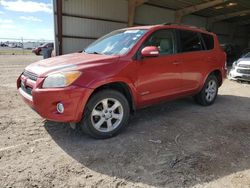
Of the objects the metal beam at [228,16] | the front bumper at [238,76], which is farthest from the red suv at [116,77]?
the metal beam at [228,16]

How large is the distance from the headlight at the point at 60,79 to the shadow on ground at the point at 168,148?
920mm

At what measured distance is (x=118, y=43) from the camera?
4.61 metres

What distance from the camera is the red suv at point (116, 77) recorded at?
3.58m

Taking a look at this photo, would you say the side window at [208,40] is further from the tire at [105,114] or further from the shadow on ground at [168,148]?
the tire at [105,114]

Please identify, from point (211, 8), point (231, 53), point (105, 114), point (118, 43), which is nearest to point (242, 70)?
point (118, 43)

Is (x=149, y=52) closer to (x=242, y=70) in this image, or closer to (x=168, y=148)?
(x=168, y=148)

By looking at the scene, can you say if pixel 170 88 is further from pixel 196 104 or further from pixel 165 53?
pixel 196 104

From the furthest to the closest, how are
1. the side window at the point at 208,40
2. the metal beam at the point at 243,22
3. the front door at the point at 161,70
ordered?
1. the metal beam at the point at 243,22
2. the side window at the point at 208,40
3. the front door at the point at 161,70

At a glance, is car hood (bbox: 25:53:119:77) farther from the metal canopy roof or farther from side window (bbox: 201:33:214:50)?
the metal canopy roof

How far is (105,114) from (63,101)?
29.1 inches

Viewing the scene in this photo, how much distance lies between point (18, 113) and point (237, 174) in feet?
13.8

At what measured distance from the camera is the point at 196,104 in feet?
20.7

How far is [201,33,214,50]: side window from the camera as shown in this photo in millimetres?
5943

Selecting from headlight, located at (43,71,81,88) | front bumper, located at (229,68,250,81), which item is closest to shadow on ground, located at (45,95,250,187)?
headlight, located at (43,71,81,88)
